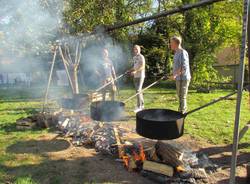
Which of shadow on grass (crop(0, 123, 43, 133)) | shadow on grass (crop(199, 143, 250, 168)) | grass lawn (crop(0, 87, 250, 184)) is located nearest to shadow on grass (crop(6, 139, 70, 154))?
grass lawn (crop(0, 87, 250, 184))

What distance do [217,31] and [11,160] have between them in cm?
1254

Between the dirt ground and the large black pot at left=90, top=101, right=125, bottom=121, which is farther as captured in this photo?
the large black pot at left=90, top=101, right=125, bottom=121

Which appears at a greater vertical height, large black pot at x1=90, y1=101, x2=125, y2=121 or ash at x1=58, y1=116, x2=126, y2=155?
large black pot at x1=90, y1=101, x2=125, y2=121

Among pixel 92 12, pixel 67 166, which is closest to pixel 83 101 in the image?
pixel 67 166

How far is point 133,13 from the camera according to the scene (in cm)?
1695

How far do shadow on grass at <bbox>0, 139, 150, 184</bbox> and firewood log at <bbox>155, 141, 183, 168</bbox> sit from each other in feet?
1.59

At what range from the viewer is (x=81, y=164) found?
506 cm

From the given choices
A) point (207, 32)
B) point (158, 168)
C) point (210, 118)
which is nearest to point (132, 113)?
point (210, 118)

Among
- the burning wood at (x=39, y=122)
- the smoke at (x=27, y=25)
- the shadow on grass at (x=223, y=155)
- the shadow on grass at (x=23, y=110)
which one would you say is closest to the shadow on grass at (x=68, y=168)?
the burning wood at (x=39, y=122)

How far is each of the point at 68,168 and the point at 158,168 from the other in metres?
1.53

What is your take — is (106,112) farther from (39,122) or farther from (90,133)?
(39,122)

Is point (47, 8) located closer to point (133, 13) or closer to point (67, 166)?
point (67, 166)

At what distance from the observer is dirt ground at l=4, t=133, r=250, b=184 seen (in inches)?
178

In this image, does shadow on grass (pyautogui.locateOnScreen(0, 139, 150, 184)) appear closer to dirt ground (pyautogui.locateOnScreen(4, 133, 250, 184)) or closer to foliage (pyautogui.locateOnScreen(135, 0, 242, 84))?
dirt ground (pyautogui.locateOnScreen(4, 133, 250, 184))
